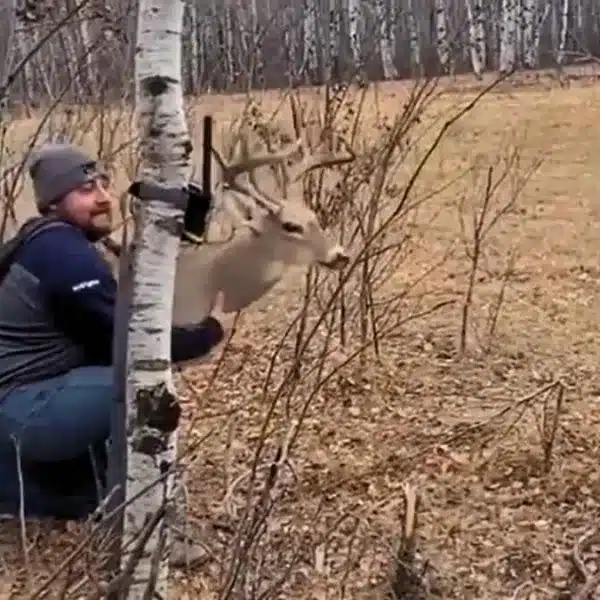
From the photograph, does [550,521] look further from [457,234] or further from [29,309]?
[457,234]

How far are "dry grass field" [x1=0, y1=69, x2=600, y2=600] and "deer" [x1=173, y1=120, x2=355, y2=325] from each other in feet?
0.75

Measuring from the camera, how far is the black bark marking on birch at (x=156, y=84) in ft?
8.89

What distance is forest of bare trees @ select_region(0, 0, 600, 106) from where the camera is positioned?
5918 mm

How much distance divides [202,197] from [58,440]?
1.33 metres

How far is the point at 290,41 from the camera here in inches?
669

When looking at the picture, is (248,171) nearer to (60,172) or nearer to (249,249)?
(249,249)

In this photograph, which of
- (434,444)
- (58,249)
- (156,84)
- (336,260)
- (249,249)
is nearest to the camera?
(156,84)

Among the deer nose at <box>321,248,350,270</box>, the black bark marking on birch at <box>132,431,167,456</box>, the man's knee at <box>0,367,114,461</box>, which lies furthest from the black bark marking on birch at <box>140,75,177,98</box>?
the deer nose at <box>321,248,350,270</box>

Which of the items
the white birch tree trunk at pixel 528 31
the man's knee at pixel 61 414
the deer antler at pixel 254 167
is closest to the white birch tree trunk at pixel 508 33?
the white birch tree trunk at pixel 528 31

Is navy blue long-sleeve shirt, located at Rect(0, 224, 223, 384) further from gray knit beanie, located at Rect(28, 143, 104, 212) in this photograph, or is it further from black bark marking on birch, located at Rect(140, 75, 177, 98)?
black bark marking on birch, located at Rect(140, 75, 177, 98)

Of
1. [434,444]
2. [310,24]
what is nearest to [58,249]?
[434,444]

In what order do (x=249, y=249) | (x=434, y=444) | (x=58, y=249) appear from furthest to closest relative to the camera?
(x=434, y=444) < (x=249, y=249) < (x=58, y=249)

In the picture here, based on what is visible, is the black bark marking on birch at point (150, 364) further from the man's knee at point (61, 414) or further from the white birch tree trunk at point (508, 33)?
the white birch tree trunk at point (508, 33)

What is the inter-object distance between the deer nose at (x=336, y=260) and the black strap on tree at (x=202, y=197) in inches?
69.8
